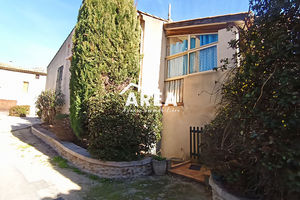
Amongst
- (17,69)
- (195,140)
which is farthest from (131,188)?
Answer: (17,69)

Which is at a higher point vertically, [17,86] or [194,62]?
[17,86]

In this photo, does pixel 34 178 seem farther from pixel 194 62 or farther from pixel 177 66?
pixel 194 62

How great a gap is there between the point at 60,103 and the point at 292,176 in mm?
11854

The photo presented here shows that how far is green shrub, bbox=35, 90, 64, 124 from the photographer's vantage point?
35.8 ft

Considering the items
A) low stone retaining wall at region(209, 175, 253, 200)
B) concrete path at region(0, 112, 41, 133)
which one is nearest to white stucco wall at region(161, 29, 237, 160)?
low stone retaining wall at region(209, 175, 253, 200)

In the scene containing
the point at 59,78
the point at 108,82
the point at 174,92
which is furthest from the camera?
the point at 59,78

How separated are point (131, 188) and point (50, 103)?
372 inches

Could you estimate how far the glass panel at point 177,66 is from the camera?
8078 mm

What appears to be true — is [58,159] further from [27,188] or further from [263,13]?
[263,13]

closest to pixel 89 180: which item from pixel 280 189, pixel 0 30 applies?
pixel 280 189

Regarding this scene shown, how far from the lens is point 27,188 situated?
426 centimetres

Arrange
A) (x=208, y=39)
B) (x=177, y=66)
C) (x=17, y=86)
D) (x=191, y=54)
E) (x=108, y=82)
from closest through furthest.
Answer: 1. (x=108, y=82)
2. (x=208, y=39)
3. (x=191, y=54)
4. (x=177, y=66)
5. (x=17, y=86)

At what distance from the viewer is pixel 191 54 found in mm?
7859

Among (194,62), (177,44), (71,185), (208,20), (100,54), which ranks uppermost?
(208,20)
